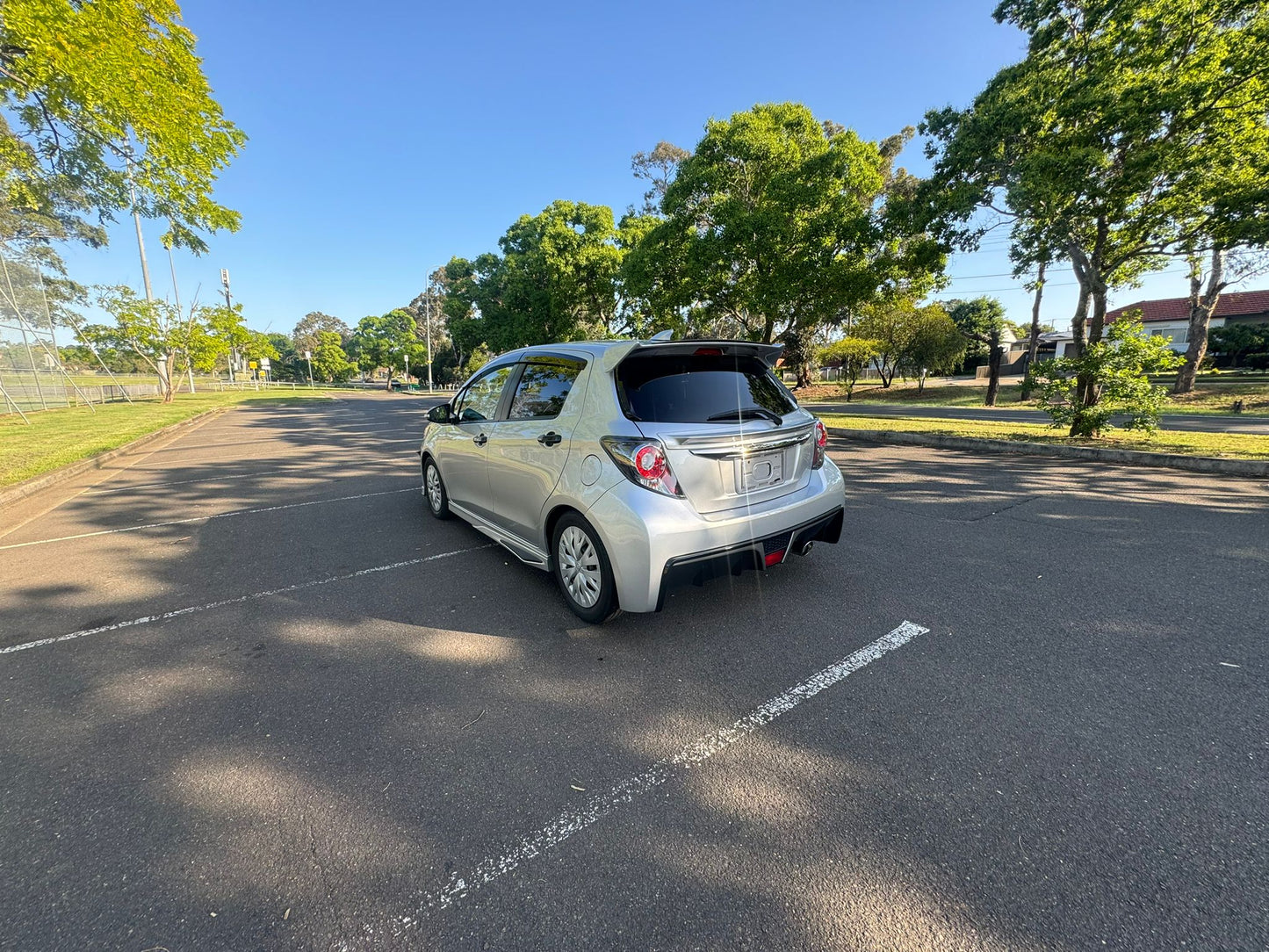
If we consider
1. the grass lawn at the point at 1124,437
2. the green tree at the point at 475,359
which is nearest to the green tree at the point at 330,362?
the green tree at the point at 475,359

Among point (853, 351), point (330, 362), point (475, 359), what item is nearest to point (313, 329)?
point (330, 362)

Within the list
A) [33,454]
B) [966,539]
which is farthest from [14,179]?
[966,539]

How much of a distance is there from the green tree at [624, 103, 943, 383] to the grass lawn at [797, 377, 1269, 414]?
20.1 ft

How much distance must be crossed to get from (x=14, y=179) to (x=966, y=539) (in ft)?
62.0

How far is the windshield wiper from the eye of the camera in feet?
10.4

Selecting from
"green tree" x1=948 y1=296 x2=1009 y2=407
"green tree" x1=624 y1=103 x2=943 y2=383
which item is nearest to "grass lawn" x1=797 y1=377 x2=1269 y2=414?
"green tree" x1=624 y1=103 x2=943 y2=383

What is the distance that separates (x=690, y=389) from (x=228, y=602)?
3.54m

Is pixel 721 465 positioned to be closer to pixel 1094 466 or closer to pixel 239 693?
pixel 239 693

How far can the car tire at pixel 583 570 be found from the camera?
10.1 ft

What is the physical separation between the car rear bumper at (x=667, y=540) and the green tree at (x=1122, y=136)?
9.98 metres

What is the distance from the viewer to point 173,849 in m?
1.81

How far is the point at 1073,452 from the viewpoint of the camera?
876 centimetres

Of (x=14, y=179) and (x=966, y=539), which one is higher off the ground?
(x=14, y=179)

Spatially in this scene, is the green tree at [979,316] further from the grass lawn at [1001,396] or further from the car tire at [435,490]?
the car tire at [435,490]
